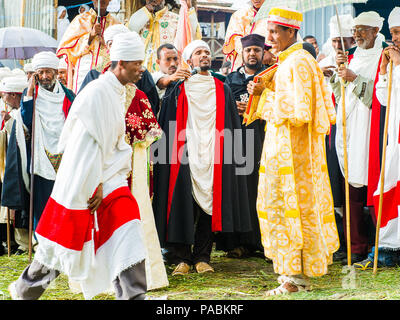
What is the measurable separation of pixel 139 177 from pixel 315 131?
1.71 m

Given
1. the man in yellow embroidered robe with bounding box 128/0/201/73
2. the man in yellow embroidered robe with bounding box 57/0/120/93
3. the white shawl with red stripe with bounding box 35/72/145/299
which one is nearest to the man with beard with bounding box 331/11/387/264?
the man in yellow embroidered robe with bounding box 128/0/201/73

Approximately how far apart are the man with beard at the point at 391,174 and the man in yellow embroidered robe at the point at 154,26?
112 inches

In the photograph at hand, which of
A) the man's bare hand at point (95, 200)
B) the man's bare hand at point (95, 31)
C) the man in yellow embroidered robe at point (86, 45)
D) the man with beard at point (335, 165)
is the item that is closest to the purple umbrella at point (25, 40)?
the man in yellow embroidered robe at point (86, 45)

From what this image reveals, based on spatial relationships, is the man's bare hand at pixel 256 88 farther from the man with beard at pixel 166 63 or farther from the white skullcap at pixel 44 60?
the white skullcap at pixel 44 60

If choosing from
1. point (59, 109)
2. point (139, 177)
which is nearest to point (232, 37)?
point (59, 109)

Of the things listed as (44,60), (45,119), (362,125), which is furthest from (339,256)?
(44,60)

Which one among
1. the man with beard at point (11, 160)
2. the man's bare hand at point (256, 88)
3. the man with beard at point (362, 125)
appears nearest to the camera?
the man's bare hand at point (256, 88)

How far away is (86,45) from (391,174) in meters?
3.90

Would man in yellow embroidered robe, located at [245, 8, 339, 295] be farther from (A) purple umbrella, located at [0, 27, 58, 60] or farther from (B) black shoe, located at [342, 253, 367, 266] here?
(A) purple umbrella, located at [0, 27, 58, 60]

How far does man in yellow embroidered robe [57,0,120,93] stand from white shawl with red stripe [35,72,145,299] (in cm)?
343

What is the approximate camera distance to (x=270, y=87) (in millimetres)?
6094

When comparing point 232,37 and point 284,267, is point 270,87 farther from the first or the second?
point 232,37

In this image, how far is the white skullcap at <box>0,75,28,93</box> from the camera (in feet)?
26.9

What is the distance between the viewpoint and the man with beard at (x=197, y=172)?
6816mm
